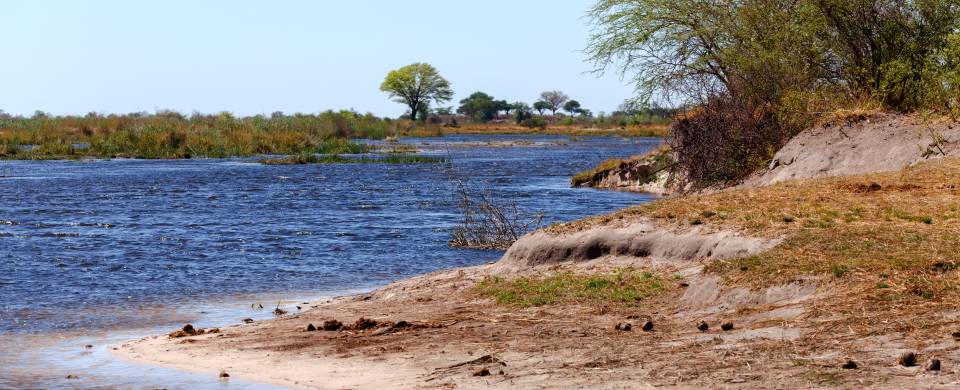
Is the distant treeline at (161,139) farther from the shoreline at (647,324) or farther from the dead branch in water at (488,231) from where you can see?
the shoreline at (647,324)

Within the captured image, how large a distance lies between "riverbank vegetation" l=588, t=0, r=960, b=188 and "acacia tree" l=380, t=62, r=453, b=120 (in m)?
111

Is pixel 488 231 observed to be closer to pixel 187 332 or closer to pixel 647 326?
pixel 187 332

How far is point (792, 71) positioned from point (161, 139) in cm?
4256

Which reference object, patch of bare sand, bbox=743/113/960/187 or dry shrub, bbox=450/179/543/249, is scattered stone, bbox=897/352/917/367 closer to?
dry shrub, bbox=450/179/543/249

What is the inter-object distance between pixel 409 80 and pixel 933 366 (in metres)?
134

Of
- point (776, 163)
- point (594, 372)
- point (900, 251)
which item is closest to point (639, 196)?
point (776, 163)

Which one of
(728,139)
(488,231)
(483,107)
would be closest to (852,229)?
(488,231)

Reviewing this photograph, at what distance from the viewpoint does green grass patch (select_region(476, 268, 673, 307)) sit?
11297 millimetres

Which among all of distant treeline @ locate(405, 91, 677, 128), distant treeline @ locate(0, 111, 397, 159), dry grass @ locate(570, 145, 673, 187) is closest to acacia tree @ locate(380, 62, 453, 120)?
distant treeline @ locate(405, 91, 677, 128)

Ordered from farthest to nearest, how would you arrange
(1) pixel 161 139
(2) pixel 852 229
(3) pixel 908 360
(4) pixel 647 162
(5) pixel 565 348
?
(1) pixel 161 139 < (4) pixel 647 162 < (2) pixel 852 229 < (5) pixel 565 348 < (3) pixel 908 360

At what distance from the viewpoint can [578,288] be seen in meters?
11.8

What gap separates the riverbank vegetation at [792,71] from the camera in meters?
23.5

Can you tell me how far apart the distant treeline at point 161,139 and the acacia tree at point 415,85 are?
216ft

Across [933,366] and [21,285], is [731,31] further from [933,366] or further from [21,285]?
[933,366]
